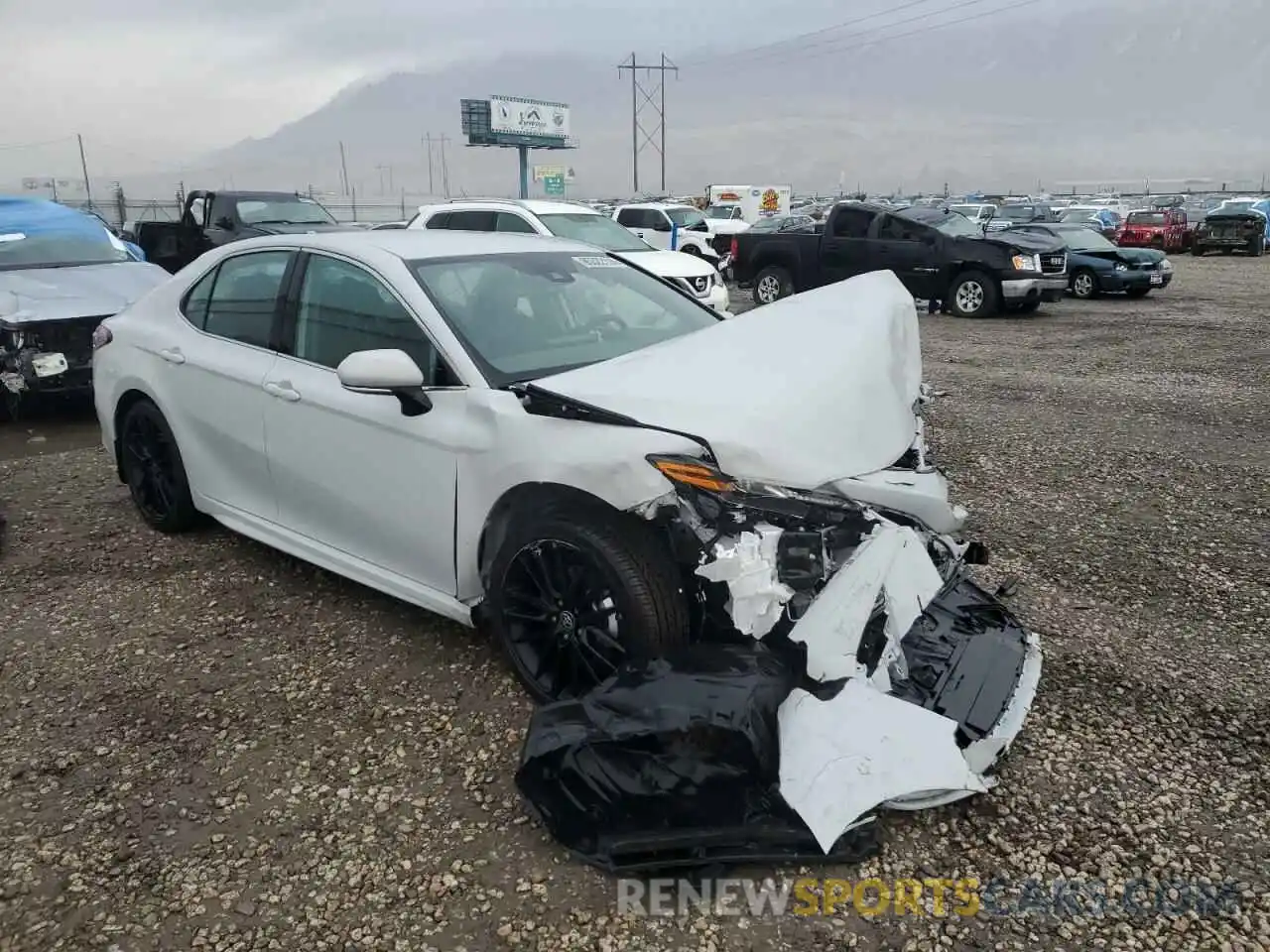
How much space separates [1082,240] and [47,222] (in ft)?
55.3

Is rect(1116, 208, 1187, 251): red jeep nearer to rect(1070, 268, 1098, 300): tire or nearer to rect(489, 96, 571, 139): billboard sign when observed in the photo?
rect(1070, 268, 1098, 300): tire

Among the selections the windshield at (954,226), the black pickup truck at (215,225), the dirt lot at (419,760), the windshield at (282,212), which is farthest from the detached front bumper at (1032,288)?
the windshield at (282,212)

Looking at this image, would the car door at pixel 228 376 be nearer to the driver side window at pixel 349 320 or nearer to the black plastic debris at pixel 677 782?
the driver side window at pixel 349 320

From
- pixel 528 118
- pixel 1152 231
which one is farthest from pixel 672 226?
pixel 528 118

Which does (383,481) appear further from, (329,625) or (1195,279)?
(1195,279)

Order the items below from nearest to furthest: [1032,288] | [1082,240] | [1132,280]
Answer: [1032,288] < [1132,280] < [1082,240]

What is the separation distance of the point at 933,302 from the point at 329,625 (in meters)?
13.2

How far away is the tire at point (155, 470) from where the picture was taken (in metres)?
4.71

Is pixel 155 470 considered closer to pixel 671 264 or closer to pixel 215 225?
pixel 671 264

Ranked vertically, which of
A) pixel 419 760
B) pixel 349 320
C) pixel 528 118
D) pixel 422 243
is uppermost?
pixel 528 118

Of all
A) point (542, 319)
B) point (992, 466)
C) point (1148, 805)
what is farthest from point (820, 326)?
point (992, 466)

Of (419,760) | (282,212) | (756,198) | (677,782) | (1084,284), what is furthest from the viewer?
(756,198)

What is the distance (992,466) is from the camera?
20.8ft

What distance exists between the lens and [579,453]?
296 centimetres
